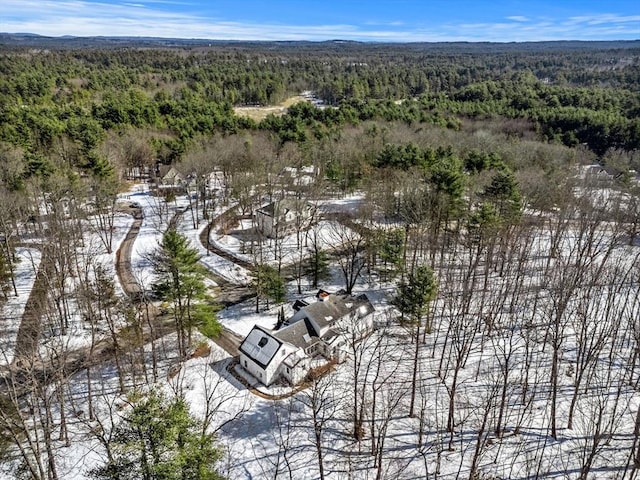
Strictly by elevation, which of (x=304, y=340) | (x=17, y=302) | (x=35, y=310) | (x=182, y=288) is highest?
(x=182, y=288)

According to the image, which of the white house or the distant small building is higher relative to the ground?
the distant small building

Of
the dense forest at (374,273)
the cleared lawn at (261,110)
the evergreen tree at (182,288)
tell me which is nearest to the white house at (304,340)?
the dense forest at (374,273)

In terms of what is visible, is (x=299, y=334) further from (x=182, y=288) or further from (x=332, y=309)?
(x=182, y=288)

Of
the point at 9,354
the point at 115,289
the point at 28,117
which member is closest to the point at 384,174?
the point at 115,289

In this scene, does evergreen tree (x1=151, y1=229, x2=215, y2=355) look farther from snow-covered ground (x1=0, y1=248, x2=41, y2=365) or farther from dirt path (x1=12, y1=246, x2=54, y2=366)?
snow-covered ground (x1=0, y1=248, x2=41, y2=365)

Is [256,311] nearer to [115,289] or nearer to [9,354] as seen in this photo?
[115,289]

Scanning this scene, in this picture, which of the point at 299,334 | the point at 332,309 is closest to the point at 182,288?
the point at 299,334

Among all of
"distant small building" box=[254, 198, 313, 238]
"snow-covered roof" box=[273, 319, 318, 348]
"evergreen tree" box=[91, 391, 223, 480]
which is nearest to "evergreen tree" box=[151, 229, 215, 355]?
"snow-covered roof" box=[273, 319, 318, 348]

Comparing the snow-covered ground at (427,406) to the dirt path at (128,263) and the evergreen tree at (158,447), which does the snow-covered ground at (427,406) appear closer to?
the evergreen tree at (158,447)
